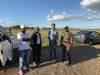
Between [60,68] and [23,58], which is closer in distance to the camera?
[23,58]

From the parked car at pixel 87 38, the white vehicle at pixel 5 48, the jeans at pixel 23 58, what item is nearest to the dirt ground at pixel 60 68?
the jeans at pixel 23 58

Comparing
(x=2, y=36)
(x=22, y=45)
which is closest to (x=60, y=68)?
(x=22, y=45)

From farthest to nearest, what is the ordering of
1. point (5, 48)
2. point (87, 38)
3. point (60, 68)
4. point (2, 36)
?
point (87, 38), point (60, 68), point (2, 36), point (5, 48)

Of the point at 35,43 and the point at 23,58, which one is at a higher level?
the point at 35,43

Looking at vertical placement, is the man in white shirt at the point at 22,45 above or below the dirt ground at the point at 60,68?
above

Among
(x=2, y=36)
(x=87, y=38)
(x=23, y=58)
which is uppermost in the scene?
(x=2, y=36)

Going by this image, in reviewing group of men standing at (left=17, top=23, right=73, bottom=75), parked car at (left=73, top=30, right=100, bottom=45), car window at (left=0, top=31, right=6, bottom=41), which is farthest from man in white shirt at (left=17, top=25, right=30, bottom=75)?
parked car at (left=73, top=30, right=100, bottom=45)

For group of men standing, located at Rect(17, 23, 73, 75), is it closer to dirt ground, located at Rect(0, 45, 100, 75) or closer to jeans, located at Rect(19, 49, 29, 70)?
jeans, located at Rect(19, 49, 29, 70)

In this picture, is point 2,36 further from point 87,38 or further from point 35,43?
point 87,38

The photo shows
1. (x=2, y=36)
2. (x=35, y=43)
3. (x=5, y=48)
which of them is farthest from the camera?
(x=35, y=43)

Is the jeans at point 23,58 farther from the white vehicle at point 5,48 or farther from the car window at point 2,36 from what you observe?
the car window at point 2,36

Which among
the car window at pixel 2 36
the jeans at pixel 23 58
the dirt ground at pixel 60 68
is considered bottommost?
the dirt ground at pixel 60 68

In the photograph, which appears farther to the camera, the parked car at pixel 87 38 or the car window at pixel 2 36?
the parked car at pixel 87 38

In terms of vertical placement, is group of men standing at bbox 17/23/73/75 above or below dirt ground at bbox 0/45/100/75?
above
